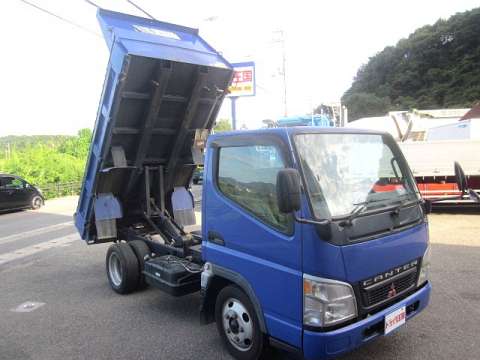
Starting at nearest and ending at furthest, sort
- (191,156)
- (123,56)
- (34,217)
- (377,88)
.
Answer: (123,56) → (191,156) → (34,217) → (377,88)

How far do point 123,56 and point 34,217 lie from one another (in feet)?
38.2

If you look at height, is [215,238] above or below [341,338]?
above

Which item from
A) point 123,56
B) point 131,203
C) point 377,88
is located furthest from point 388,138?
point 377,88

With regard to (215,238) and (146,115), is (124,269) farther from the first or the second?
(215,238)

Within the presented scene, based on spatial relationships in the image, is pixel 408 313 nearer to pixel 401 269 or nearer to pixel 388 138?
pixel 401 269

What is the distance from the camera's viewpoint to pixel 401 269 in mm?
3463

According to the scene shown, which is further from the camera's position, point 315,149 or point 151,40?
point 151,40

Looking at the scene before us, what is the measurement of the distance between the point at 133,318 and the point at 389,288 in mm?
3059

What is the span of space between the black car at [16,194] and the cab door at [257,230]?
14616mm

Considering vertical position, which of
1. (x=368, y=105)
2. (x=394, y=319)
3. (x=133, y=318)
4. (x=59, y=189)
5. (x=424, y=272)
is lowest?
(x=133, y=318)

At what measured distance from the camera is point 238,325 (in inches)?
148

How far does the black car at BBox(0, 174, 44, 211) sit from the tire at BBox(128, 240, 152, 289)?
12438mm

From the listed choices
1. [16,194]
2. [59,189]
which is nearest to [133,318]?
[16,194]

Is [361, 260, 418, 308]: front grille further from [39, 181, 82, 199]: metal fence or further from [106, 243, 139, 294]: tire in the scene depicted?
[39, 181, 82, 199]: metal fence
